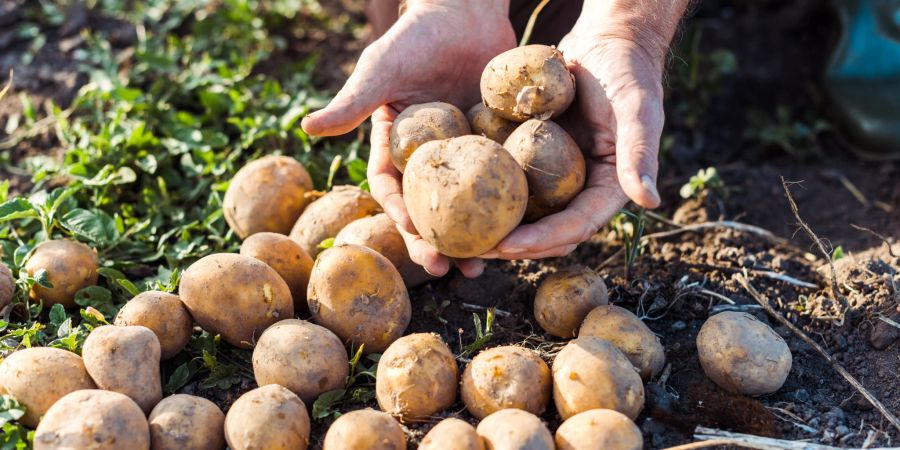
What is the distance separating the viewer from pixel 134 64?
4.12 meters

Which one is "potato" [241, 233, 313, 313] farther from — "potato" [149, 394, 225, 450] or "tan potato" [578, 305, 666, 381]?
"tan potato" [578, 305, 666, 381]

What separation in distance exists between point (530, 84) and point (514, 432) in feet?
3.50

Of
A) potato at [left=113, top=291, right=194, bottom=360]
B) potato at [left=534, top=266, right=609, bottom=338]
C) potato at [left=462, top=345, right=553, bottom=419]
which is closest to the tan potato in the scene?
potato at [left=534, top=266, right=609, bottom=338]

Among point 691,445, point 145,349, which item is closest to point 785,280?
point 691,445

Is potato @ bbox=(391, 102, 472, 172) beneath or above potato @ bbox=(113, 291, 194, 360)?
above

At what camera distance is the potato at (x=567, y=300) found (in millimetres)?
2475

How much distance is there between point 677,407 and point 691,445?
25cm

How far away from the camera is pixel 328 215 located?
2.80m

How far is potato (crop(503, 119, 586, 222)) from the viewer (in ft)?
7.90

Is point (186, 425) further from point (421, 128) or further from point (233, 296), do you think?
point (421, 128)

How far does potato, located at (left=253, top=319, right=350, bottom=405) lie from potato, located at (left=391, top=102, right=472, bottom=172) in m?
0.62

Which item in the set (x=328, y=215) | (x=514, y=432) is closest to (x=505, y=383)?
(x=514, y=432)

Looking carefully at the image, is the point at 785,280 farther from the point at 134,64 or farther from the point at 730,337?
the point at 134,64

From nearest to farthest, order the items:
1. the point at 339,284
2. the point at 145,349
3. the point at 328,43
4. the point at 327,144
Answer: the point at 145,349 < the point at 339,284 < the point at 327,144 < the point at 328,43
